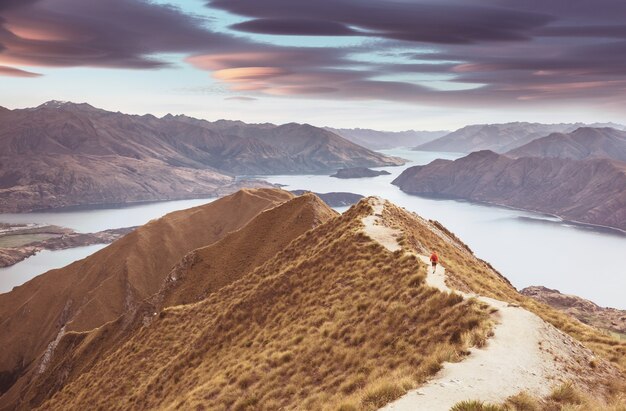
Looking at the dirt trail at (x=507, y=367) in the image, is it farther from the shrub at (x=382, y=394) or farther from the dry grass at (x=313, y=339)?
the dry grass at (x=313, y=339)

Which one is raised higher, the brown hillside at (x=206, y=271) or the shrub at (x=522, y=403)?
the shrub at (x=522, y=403)

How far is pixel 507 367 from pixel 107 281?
6383 inches

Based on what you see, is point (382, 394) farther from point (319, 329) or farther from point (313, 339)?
point (319, 329)

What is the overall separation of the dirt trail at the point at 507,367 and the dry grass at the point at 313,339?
31.5 inches

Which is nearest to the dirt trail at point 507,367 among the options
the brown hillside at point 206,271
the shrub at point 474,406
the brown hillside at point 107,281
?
the shrub at point 474,406

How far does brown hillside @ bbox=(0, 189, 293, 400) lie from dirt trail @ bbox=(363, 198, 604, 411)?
464 ft

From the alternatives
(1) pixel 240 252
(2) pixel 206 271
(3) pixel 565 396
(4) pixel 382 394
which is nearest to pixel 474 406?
(4) pixel 382 394

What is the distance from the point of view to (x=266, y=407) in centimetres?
2155

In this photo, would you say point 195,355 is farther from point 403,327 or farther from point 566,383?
point 566,383

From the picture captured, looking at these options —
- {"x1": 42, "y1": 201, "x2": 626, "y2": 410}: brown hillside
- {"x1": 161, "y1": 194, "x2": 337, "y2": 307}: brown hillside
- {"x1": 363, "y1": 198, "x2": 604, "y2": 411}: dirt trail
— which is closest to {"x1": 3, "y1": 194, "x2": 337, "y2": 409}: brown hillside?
{"x1": 161, "y1": 194, "x2": 337, "y2": 307}: brown hillside

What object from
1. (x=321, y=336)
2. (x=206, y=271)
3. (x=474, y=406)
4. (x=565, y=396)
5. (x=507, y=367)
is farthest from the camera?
(x=206, y=271)

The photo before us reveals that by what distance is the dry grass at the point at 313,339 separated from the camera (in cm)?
1983

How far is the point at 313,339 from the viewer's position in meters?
26.2

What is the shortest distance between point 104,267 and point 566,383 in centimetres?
17886
